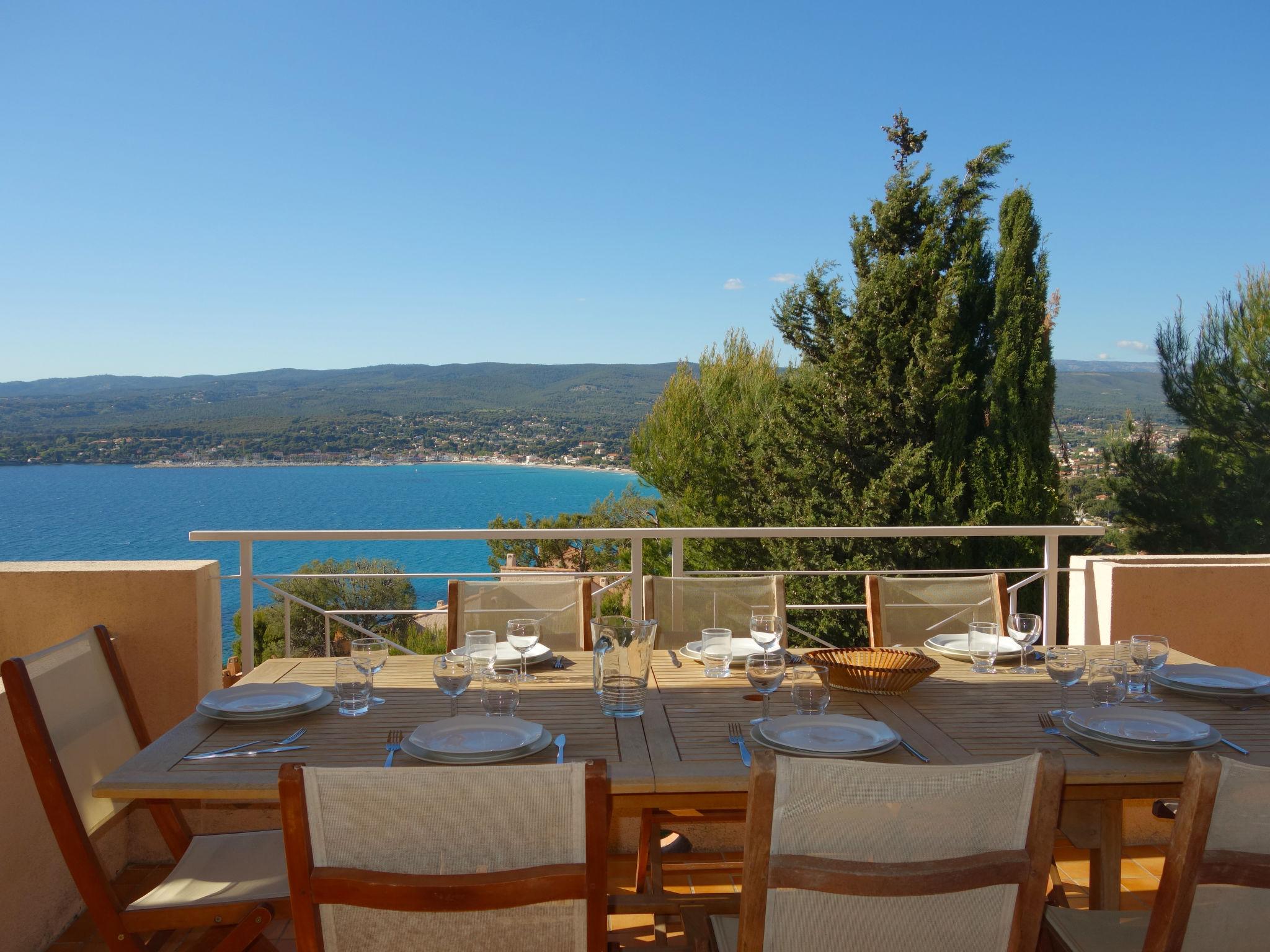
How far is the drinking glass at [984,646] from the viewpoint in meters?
2.37

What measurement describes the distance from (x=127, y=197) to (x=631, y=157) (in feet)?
50.5

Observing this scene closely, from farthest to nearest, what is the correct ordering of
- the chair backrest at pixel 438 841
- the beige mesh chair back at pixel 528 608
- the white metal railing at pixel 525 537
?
the white metal railing at pixel 525 537, the beige mesh chair back at pixel 528 608, the chair backrest at pixel 438 841

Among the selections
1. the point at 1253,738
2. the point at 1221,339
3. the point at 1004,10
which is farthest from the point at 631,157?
the point at 1253,738

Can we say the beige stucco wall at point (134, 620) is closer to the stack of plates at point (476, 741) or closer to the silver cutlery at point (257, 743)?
the silver cutlery at point (257, 743)

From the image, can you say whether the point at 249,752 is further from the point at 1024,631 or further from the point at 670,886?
the point at 1024,631

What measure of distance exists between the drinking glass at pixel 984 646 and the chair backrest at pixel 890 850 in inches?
47.2

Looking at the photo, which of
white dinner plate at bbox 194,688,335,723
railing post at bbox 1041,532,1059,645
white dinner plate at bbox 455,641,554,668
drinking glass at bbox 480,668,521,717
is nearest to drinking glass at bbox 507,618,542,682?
white dinner plate at bbox 455,641,554,668

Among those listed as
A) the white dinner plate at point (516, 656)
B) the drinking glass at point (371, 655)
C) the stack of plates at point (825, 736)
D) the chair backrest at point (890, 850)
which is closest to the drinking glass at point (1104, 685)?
the stack of plates at point (825, 736)

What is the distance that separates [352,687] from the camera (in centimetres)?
194

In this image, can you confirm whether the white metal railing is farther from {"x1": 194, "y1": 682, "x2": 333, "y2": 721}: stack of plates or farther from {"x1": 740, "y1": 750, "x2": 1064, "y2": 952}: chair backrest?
{"x1": 740, "y1": 750, "x2": 1064, "y2": 952}: chair backrest

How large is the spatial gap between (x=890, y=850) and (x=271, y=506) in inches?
1406

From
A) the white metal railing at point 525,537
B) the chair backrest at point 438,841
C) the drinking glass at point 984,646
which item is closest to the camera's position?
the chair backrest at point 438,841

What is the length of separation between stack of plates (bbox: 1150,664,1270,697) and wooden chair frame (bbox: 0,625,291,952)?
204 cm

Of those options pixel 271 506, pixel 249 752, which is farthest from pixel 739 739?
pixel 271 506
